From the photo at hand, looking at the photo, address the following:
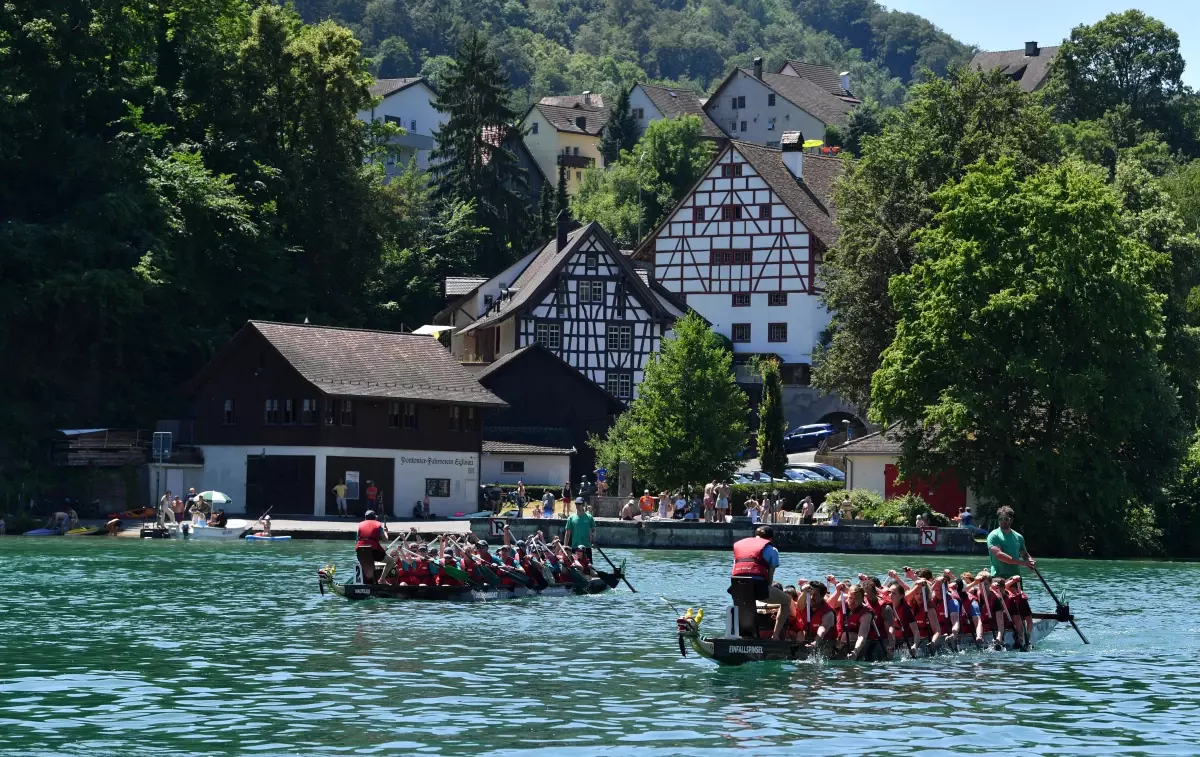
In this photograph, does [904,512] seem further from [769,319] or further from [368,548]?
[769,319]

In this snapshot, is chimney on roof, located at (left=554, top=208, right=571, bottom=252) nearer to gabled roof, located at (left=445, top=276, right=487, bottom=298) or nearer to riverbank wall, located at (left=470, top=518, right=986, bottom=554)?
gabled roof, located at (left=445, top=276, right=487, bottom=298)

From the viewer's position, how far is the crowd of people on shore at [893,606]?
27812mm

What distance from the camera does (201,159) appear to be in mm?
79188

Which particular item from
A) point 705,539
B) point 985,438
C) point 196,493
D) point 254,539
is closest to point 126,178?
point 196,493

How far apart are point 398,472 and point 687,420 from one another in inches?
452

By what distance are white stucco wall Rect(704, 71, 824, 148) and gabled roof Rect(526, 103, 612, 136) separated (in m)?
10.1

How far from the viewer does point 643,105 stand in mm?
167250

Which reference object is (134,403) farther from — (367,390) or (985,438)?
(985,438)

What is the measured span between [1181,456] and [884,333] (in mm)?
15528

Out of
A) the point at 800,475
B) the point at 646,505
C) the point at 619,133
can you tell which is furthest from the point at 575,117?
the point at 646,505

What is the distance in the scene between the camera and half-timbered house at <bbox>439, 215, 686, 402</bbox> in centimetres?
9312

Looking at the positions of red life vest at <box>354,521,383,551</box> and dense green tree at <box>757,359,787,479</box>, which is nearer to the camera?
red life vest at <box>354,521,383,551</box>

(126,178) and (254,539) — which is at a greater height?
(126,178)

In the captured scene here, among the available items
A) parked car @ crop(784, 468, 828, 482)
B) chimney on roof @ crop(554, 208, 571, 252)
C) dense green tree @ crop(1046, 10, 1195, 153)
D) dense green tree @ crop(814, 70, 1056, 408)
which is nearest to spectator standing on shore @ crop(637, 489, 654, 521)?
dense green tree @ crop(814, 70, 1056, 408)
